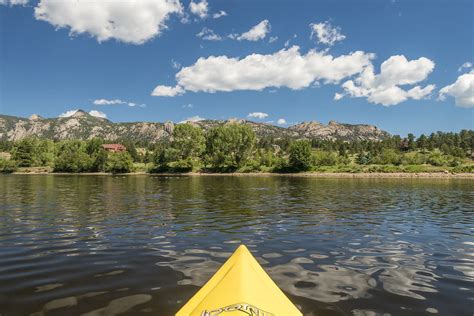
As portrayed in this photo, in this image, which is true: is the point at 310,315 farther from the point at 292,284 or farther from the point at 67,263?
the point at 67,263

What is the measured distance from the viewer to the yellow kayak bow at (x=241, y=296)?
261 inches

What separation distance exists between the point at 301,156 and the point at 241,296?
122154 mm

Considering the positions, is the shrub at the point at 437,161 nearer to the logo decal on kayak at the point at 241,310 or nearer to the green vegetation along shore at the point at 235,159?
the green vegetation along shore at the point at 235,159

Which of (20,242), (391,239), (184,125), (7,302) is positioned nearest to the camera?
(7,302)

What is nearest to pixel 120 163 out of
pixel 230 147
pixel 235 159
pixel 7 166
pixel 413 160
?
pixel 230 147

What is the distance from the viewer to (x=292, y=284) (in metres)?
11.0

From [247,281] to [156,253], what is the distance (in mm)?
8622

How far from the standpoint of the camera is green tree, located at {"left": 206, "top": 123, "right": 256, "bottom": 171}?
136 metres

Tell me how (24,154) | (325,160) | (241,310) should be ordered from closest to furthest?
(241,310) → (325,160) → (24,154)

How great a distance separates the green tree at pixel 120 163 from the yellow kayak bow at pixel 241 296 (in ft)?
467

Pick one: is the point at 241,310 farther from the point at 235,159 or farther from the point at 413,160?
the point at 413,160

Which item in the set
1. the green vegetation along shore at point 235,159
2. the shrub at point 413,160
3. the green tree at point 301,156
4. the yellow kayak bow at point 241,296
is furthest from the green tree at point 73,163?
the yellow kayak bow at point 241,296

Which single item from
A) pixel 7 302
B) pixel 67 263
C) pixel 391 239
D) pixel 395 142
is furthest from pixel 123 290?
pixel 395 142

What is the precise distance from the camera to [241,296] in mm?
6859
